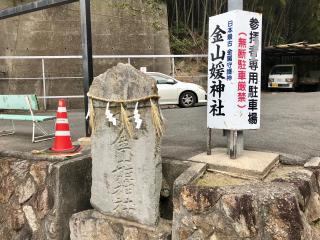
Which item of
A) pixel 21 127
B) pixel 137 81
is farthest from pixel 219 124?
pixel 21 127

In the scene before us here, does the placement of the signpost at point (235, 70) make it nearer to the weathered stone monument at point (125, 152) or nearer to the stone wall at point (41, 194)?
the weathered stone monument at point (125, 152)

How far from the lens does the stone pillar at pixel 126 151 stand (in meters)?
3.38

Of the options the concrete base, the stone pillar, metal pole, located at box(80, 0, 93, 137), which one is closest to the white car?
metal pole, located at box(80, 0, 93, 137)

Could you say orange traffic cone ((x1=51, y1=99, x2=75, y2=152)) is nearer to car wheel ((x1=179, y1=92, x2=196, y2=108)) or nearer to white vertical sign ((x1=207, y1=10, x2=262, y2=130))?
white vertical sign ((x1=207, y1=10, x2=262, y2=130))

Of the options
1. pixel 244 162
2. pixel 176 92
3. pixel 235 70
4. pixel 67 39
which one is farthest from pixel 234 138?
pixel 67 39

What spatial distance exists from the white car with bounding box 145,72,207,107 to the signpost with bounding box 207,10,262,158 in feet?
26.3

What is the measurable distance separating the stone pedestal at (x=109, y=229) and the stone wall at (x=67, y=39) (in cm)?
936

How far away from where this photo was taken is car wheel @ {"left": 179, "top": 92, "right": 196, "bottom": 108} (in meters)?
12.2

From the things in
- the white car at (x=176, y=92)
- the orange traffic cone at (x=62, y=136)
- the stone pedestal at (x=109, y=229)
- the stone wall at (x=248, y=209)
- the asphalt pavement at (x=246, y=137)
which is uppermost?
the white car at (x=176, y=92)

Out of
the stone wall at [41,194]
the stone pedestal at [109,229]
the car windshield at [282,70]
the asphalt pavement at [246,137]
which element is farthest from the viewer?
the car windshield at [282,70]

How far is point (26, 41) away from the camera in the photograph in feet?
40.8

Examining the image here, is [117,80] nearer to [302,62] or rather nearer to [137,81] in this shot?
[137,81]

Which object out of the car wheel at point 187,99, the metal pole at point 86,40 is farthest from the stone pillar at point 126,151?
the car wheel at point 187,99

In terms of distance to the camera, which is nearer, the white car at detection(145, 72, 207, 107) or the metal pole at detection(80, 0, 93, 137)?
the metal pole at detection(80, 0, 93, 137)
